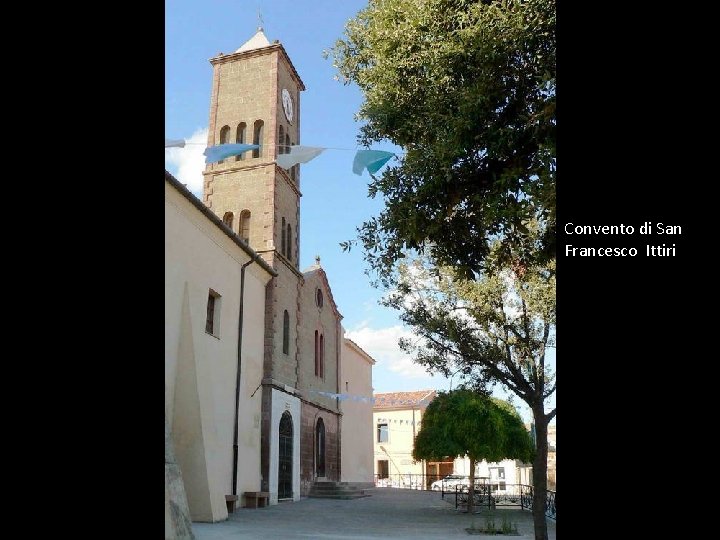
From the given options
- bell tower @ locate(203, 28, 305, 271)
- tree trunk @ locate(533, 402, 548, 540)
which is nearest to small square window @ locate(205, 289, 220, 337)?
bell tower @ locate(203, 28, 305, 271)

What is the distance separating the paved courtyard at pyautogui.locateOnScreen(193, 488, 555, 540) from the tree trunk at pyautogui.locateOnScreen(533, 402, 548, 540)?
162 centimetres

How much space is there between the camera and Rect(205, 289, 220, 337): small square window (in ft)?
55.9

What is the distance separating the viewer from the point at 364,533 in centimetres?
1253

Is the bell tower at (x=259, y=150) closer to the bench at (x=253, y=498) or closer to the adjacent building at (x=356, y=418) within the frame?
the bench at (x=253, y=498)

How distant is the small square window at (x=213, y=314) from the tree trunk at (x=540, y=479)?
8478 millimetres

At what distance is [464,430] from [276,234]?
971 centimetres

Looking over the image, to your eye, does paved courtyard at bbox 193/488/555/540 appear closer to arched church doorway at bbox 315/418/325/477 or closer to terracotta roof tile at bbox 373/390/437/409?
arched church doorway at bbox 315/418/325/477

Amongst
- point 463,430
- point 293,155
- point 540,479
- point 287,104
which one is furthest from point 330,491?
point 293,155

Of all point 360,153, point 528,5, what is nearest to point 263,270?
point 360,153

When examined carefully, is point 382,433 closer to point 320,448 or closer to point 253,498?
point 320,448
